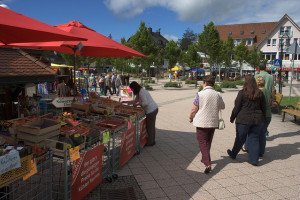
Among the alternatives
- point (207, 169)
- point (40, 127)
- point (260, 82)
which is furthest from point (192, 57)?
point (40, 127)

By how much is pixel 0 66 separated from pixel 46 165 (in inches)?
175

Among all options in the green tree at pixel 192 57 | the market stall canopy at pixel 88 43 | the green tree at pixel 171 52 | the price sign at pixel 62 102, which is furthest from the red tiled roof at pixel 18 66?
the green tree at pixel 171 52

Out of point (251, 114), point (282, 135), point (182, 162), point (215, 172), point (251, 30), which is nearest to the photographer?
point (215, 172)

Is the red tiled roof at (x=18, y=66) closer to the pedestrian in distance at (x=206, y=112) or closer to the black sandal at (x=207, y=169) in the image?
the pedestrian in distance at (x=206, y=112)

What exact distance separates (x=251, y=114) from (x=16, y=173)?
4204 millimetres

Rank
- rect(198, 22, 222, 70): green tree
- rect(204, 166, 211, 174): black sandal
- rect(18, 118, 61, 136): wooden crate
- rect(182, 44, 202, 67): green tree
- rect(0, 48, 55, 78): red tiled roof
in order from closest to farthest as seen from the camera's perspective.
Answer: rect(18, 118, 61, 136): wooden crate, rect(204, 166, 211, 174): black sandal, rect(0, 48, 55, 78): red tiled roof, rect(198, 22, 222, 70): green tree, rect(182, 44, 202, 67): green tree

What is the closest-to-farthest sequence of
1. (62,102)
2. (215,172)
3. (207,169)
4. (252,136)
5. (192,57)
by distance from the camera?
(207,169) → (215,172) → (252,136) → (62,102) → (192,57)

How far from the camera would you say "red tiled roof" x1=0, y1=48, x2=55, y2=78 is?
7068 mm

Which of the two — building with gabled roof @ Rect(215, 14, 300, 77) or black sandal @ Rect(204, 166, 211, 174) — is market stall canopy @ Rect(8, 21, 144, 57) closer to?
black sandal @ Rect(204, 166, 211, 174)

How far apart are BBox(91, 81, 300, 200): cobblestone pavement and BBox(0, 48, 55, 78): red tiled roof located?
11.1 ft

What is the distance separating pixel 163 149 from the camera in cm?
696

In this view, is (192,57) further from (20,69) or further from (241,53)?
(20,69)

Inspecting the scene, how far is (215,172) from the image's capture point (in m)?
5.51

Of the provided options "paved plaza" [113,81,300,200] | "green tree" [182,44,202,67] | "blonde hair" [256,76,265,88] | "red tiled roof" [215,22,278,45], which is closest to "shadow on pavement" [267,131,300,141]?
"paved plaza" [113,81,300,200]
